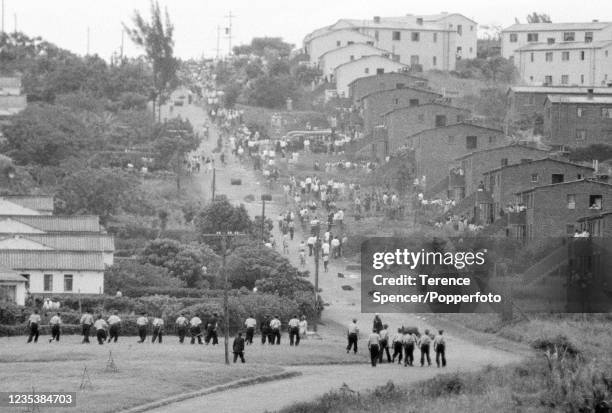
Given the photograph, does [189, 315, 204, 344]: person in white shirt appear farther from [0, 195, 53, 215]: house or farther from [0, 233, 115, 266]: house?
[0, 195, 53, 215]: house

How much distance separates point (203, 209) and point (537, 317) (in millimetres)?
28531

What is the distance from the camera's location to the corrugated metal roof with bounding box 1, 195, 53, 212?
309 ft

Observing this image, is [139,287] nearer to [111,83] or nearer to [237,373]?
[237,373]

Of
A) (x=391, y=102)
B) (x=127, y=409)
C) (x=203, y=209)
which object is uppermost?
(x=391, y=102)

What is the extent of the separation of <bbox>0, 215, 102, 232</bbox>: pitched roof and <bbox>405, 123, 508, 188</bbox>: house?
2387 cm

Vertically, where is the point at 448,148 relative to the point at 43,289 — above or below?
above

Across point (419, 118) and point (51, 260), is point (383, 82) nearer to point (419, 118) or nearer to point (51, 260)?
point (419, 118)

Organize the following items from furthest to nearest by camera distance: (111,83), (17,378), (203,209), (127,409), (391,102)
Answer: (111,83) → (391,102) → (203,209) → (17,378) → (127,409)

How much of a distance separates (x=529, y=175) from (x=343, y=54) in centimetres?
5255

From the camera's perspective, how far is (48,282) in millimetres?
80625

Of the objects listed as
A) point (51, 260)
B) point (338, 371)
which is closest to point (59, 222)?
point (51, 260)

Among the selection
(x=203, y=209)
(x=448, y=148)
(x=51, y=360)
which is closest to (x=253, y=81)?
(x=448, y=148)

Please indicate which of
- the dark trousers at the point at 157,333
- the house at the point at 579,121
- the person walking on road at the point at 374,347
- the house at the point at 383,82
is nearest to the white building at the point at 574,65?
the house at the point at 383,82

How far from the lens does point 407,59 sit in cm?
15088
